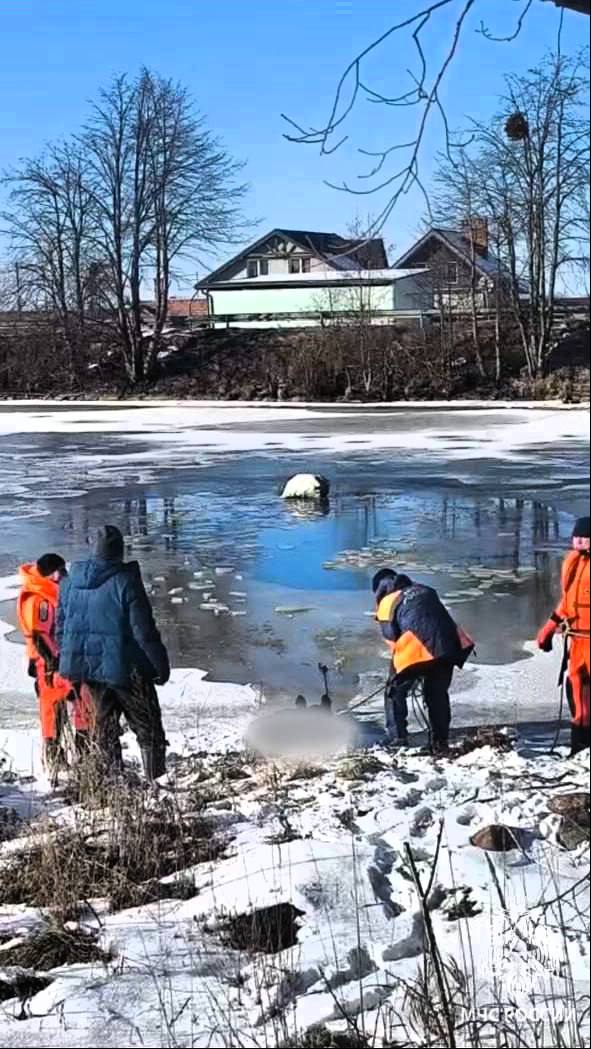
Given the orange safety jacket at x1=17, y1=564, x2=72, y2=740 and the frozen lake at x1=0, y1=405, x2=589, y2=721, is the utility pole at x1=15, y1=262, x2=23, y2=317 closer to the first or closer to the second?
the frozen lake at x1=0, y1=405, x2=589, y2=721

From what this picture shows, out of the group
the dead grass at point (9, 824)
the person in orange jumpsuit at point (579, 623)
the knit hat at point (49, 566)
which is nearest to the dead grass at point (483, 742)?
the dead grass at point (9, 824)

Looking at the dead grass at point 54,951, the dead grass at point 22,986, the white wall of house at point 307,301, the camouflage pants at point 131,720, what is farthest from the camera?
the white wall of house at point 307,301

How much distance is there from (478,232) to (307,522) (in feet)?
40.0

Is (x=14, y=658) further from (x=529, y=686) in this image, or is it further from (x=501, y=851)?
(x=501, y=851)

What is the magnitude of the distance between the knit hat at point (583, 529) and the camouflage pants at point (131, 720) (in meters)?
3.90

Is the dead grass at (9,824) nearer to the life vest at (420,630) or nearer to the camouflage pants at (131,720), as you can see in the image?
the camouflage pants at (131,720)

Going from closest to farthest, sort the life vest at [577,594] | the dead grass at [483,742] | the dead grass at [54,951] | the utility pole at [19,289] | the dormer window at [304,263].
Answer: the life vest at [577,594] < the dead grass at [54,951] < the dormer window at [304,263] < the dead grass at [483,742] < the utility pole at [19,289]

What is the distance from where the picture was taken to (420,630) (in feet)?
21.0

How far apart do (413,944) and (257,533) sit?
1144cm

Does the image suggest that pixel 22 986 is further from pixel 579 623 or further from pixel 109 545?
pixel 109 545

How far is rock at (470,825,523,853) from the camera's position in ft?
10.6

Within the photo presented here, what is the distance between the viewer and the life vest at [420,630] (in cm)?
636

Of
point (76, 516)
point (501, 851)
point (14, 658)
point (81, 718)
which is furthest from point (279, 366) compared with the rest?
point (501, 851)

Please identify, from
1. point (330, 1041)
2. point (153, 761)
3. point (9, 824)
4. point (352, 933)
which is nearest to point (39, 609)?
point (153, 761)
